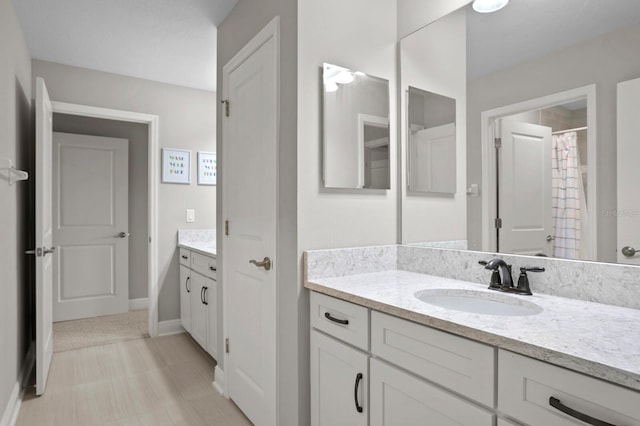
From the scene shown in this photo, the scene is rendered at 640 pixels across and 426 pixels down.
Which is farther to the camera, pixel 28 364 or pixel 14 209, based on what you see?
pixel 28 364

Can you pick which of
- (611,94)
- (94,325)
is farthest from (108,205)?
(611,94)

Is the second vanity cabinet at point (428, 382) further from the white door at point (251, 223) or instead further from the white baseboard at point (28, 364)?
the white baseboard at point (28, 364)

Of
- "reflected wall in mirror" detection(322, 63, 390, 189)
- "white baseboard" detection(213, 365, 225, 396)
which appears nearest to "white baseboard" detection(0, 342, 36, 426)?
"white baseboard" detection(213, 365, 225, 396)

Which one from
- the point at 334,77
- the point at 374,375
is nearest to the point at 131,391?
the point at 374,375

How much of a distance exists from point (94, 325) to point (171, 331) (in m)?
0.95

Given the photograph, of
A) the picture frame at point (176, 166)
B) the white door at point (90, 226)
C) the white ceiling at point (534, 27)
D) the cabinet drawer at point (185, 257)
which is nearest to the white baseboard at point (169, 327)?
the cabinet drawer at point (185, 257)

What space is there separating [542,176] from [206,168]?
3209 mm

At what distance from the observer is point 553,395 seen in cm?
81

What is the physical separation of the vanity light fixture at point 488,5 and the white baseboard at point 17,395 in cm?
306

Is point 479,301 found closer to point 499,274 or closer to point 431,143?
point 499,274

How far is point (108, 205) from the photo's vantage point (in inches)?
170

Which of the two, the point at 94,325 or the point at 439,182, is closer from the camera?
the point at 439,182

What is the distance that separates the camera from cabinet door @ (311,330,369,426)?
133 centimetres

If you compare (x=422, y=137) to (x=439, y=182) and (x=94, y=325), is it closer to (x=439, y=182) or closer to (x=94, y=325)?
(x=439, y=182)
